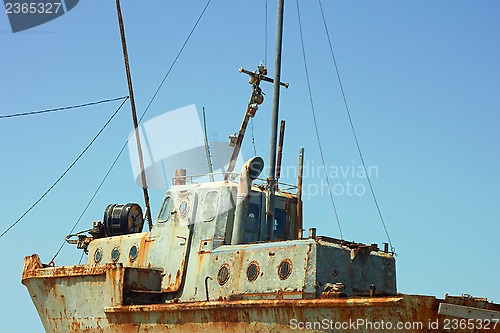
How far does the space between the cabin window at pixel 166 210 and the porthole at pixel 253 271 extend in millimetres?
3740

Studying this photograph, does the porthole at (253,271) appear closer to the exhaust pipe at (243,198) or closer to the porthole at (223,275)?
the porthole at (223,275)

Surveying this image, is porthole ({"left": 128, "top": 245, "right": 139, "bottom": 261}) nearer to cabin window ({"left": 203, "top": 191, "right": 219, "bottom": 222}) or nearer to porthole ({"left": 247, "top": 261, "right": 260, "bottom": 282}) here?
cabin window ({"left": 203, "top": 191, "right": 219, "bottom": 222})

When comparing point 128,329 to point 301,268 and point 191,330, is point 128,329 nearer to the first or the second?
point 191,330

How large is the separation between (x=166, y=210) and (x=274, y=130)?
3.64 m

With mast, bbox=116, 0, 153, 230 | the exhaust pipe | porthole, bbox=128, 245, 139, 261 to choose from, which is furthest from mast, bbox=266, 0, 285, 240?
mast, bbox=116, 0, 153, 230

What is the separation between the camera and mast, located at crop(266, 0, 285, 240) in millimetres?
20297

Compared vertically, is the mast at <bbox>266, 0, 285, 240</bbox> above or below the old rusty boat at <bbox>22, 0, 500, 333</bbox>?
above

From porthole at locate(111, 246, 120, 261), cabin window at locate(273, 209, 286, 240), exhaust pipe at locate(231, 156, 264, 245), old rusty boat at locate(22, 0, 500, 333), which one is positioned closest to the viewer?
old rusty boat at locate(22, 0, 500, 333)

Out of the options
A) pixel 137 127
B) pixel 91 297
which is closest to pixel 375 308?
pixel 91 297

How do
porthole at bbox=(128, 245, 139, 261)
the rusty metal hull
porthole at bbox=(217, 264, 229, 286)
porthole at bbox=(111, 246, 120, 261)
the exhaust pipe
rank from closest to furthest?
1. the rusty metal hull
2. porthole at bbox=(217, 264, 229, 286)
3. the exhaust pipe
4. porthole at bbox=(128, 245, 139, 261)
5. porthole at bbox=(111, 246, 120, 261)

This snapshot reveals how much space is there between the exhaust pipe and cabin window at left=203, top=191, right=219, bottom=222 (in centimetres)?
78

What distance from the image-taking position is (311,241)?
17.7m

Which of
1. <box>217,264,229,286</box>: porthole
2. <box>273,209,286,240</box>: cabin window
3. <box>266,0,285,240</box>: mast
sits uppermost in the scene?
<box>266,0,285,240</box>: mast

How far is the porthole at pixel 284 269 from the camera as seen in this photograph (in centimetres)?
1777
